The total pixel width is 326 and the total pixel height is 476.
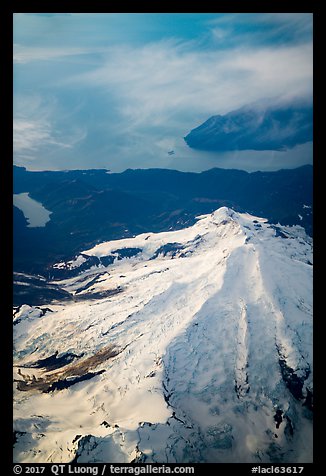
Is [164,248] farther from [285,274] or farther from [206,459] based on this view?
[206,459]
